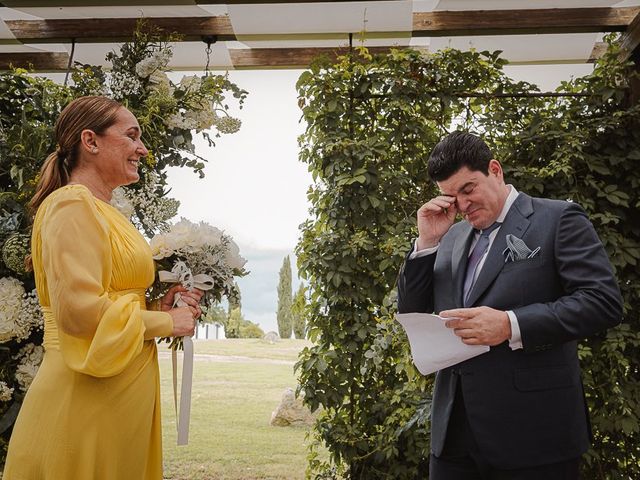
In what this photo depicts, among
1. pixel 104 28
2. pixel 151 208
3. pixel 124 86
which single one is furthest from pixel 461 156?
pixel 104 28

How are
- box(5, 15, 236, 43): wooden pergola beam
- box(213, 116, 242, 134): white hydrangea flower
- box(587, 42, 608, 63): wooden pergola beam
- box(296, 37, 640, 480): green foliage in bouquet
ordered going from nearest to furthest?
box(213, 116, 242, 134): white hydrangea flower, box(296, 37, 640, 480): green foliage in bouquet, box(5, 15, 236, 43): wooden pergola beam, box(587, 42, 608, 63): wooden pergola beam

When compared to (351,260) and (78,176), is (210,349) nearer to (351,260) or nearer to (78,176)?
(351,260)

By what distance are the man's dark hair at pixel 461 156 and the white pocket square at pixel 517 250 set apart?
25 cm

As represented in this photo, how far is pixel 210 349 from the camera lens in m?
8.62

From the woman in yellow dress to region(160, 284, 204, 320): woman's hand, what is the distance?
9 centimetres

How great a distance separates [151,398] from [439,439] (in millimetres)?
860

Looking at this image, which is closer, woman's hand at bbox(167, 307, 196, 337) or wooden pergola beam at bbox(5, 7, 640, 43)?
woman's hand at bbox(167, 307, 196, 337)

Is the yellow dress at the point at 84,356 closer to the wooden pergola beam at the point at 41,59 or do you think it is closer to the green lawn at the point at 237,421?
the wooden pergola beam at the point at 41,59

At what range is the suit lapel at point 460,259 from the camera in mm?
1841

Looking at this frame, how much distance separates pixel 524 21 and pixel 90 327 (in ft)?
10.1

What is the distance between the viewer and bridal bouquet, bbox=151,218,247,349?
1.87 m

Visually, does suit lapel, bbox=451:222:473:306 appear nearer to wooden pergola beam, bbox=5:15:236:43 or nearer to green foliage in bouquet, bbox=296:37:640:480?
green foliage in bouquet, bbox=296:37:640:480

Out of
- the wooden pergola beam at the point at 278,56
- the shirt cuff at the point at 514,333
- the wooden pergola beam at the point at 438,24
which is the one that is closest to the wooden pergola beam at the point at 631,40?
the wooden pergola beam at the point at 438,24

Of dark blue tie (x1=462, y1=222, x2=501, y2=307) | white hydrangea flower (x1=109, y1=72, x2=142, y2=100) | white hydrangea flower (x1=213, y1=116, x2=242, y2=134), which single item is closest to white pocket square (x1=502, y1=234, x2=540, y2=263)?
dark blue tie (x1=462, y1=222, x2=501, y2=307)
